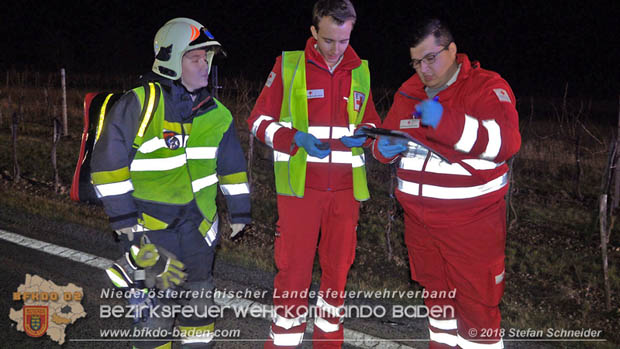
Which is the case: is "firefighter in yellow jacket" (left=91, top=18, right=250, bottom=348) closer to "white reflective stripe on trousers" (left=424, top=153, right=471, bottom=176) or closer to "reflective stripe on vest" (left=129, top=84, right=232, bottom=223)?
"reflective stripe on vest" (left=129, top=84, right=232, bottom=223)

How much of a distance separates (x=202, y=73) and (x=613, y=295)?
417cm

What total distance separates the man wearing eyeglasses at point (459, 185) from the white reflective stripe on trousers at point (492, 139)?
9 cm

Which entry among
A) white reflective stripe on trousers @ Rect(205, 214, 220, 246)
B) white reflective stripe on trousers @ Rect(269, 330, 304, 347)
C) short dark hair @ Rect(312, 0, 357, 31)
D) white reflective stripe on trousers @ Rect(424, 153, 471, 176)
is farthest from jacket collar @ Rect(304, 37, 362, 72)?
white reflective stripe on trousers @ Rect(269, 330, 304, 347)

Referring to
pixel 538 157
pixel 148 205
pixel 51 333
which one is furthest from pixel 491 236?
pixel 538 157

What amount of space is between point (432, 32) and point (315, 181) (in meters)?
1.22

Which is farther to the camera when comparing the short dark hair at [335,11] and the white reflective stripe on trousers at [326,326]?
the white reflective stripe on trousers at [326,326]

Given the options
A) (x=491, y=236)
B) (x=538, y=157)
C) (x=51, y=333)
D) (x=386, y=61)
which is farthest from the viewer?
(x=386, y=61)

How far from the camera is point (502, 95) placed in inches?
116

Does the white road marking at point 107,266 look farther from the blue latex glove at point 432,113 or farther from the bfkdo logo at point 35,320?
the blue latex glove at point 432,113

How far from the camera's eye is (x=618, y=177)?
7.38m

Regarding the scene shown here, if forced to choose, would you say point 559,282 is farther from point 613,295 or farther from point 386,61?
point 386,61

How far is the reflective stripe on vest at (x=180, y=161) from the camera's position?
10.1ft

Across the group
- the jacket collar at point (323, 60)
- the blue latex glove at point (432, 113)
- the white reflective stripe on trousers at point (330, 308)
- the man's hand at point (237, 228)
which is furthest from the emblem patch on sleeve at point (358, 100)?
the white reflective stripe on trousers at point (330, 308)

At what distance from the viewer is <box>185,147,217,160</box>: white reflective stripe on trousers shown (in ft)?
10.8
